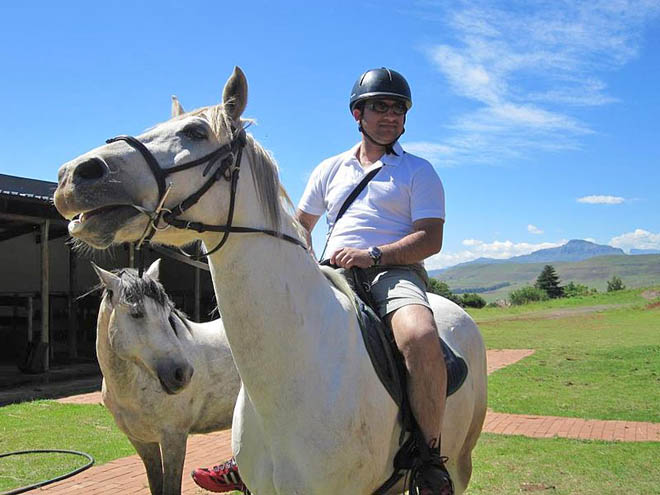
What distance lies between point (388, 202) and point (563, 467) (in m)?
4.23

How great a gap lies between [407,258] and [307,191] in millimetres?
871

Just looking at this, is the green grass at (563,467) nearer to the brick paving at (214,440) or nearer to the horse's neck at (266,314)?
the brick paving at (214,440)

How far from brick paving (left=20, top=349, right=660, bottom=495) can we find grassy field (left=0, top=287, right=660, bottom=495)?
303 millimetres

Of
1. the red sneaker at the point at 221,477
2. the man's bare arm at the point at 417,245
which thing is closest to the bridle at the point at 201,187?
the man's bare arm at the point at 417,245

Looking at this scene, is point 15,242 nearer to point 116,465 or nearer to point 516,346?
point 116,465

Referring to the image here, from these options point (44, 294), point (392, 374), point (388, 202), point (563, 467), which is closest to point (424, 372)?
point (392, 374)

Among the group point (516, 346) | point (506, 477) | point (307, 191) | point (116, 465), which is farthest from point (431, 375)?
point (516, 346)

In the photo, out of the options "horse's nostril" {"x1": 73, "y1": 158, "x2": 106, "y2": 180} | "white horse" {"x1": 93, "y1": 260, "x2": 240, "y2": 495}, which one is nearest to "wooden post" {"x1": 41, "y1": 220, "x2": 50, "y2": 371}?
"white horse" {"x1": 93, "y1": 260, "x2": 240, "y2": 495}

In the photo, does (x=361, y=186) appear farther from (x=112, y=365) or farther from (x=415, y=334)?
(x=112, y=365)

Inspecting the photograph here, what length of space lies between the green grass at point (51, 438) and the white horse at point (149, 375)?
72.1 inches

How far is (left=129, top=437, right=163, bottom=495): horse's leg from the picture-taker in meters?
4.37

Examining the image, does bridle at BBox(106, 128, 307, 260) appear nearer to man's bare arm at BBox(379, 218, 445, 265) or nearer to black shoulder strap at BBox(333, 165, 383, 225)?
man's bare arm at BBox(379, 218, 445, 265)

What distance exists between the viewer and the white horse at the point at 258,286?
1951 mm

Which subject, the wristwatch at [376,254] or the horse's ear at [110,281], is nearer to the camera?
the wristwatch at [376,254]
